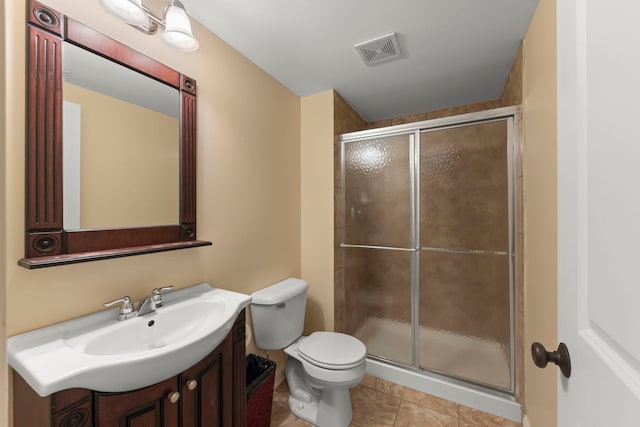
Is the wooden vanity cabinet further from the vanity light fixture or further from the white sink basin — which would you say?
the vanity light fixture

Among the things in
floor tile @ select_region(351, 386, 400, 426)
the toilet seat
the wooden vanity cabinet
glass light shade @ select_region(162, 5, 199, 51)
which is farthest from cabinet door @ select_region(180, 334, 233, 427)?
glass light shade @ select_region(162, 5, 199, 51)

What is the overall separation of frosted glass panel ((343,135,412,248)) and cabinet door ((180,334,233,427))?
133 centimetres

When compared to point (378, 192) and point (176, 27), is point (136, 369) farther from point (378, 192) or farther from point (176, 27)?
point (378, 192)

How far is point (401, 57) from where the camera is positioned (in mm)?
1622

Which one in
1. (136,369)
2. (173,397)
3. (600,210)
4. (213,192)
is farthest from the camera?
(213,192)

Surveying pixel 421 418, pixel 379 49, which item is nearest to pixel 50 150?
pixel 379 49

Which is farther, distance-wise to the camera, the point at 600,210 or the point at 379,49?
the point at 379,49

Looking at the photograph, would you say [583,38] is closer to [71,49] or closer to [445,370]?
[71,49]

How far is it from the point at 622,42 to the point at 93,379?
124 centimetres

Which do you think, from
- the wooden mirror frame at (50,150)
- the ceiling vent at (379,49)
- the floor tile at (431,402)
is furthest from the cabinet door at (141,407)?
the ceiling vent at (379,49)

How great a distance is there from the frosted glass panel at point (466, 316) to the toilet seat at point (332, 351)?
2.17 ft

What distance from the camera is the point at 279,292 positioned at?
1.64m

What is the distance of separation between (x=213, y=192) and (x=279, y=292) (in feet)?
2.44

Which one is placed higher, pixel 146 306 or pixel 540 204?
pixel 540 204
